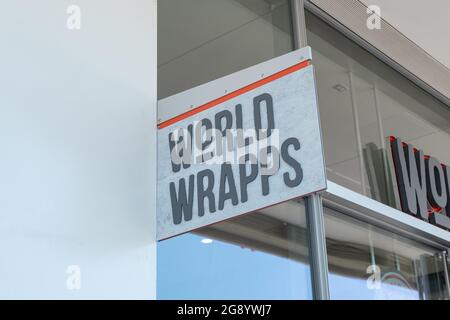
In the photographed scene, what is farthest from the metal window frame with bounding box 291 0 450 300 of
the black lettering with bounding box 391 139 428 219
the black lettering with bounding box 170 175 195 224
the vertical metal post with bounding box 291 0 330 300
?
the black lettering with bounding box 170 175 195 224

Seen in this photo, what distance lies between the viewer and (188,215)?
2.69 meters

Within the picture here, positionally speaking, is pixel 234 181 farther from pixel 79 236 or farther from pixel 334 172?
pixel 334 172

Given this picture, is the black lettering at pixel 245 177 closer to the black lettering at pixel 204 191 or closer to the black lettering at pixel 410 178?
the black lettering at pixel 204 191

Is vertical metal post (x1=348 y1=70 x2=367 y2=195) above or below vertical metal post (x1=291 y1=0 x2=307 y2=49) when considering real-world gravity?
below

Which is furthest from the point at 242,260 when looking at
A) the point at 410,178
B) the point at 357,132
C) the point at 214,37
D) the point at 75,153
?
the point at 410,178

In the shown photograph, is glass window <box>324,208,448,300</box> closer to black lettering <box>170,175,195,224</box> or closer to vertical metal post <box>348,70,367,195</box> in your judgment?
vertical metal post <box>348,70,367,195</box>

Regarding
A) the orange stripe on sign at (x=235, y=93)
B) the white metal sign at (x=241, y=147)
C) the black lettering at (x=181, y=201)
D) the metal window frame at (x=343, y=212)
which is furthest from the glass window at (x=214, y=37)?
the black lettering at (x=181, y=201)

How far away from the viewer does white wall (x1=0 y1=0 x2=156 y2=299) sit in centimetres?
243

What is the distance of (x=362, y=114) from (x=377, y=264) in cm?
95

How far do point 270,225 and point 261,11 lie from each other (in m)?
1.29

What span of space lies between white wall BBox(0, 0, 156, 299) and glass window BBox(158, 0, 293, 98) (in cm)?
22

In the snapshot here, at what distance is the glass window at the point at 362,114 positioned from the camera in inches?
153

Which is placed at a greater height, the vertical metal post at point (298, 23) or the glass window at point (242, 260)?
the vertical metal post at point (298, 23)
